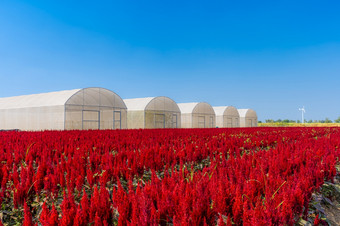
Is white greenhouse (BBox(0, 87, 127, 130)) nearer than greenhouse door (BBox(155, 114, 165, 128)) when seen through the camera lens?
Yes

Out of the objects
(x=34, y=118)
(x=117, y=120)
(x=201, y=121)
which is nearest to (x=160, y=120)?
(x=117, y=120)

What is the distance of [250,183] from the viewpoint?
3041 mm

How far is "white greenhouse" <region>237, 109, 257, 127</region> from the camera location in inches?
1832

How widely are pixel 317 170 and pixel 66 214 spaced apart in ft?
12.2

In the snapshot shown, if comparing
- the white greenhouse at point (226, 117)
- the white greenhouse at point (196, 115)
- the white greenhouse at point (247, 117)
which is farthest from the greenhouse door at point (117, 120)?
the white greenhouse at point (247, 117)

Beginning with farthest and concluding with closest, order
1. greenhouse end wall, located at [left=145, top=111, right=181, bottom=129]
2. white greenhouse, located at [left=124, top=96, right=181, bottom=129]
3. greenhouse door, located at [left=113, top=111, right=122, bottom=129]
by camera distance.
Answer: greenhouse end wall, located at [left=145, top=111, right=181, bottom=129] → white greenhouse, located at [left=124, top=96, right=181, bottom=129] → greenhouse door, located at [left=113, top=111, right=122, bottom=129]

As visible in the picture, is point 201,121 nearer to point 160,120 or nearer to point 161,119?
point 161,119

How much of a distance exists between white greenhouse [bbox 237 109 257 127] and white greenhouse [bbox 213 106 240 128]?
3.22m

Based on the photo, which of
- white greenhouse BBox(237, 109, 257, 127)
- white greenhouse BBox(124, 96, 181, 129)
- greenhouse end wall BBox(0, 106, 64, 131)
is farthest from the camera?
white greenhouse BBox(237, 109, 257, 127)

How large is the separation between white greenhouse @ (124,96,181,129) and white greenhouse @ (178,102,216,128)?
94.1 inches

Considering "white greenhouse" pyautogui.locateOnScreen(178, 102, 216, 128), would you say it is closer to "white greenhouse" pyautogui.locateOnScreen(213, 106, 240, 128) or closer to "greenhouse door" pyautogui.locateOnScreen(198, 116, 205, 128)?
"greenhouse door" pyautogui.locateOnScreen(198, 116, 205, 128)

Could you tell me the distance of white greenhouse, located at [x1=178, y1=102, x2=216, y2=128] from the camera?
3294 centimetres

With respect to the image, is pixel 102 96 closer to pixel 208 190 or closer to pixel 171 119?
pixel 171 119

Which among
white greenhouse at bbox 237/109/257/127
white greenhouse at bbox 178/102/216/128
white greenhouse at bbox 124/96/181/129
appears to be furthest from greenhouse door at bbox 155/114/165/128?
white greenhouse at bbox 237/109/257/127
